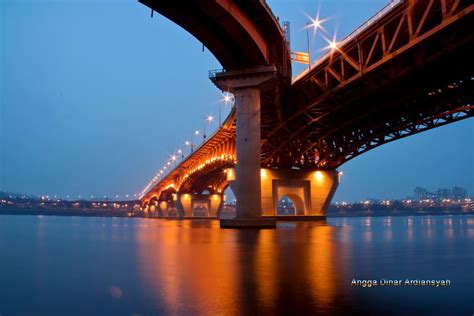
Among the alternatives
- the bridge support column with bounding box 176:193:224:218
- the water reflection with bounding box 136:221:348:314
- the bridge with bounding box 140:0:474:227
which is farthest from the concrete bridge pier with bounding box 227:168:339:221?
the bridge support column with bounding box 176:193:224:218

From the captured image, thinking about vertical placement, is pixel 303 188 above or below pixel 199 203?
above

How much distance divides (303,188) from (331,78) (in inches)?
1085

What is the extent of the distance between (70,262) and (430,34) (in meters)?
22.0

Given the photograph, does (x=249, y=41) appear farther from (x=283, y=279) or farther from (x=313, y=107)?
(x=283, y=279)

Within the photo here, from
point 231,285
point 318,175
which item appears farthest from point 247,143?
point 318,175

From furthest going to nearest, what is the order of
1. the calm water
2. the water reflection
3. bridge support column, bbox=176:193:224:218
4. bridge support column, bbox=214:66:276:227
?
bridge support column, bbox=176:193:224:218, bridge support column, bbox=214:66:276:227, the water reflection, the calm water

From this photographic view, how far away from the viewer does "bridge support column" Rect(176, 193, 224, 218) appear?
11488cm

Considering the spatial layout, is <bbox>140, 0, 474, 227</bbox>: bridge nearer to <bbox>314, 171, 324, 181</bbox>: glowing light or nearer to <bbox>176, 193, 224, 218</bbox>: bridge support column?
<bbox>314, 171, 324, 181</bbox>: glowing light

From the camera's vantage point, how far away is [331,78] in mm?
38031

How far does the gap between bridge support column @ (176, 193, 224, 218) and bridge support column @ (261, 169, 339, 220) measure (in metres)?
55.9

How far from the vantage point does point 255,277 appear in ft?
30.7

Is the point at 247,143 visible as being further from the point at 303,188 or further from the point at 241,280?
the point at 303,188

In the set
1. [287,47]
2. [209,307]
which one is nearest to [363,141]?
[287,47]

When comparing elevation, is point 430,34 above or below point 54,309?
above
